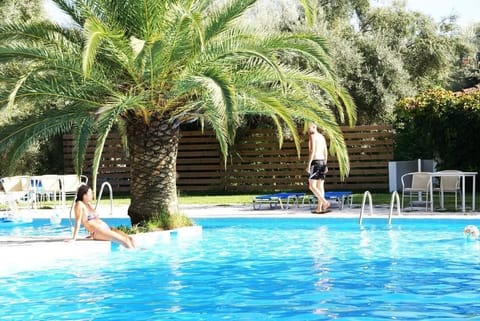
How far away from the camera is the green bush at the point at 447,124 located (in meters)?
18.7

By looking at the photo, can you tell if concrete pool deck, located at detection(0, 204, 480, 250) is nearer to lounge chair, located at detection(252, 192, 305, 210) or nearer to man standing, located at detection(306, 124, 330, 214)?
lounge chair, located at detection(252, 192, 305, 210)

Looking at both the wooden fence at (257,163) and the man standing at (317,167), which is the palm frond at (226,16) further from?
the wooden fence at (257,163)

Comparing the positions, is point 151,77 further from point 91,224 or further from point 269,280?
point 269,280

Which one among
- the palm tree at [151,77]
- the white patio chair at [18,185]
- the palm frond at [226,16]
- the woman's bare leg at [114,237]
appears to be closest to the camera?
the woman's bare leg at [114,237]

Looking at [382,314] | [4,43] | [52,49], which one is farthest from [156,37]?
[382,314]

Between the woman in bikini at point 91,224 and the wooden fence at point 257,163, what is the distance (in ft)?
37.2

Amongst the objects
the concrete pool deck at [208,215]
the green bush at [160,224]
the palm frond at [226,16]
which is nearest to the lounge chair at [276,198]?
the concrete pool deck at [208,215]

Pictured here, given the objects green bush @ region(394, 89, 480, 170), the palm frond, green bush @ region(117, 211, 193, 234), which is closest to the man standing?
green bush @ region(117, 211, 193, 234)

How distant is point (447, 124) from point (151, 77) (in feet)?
33.0

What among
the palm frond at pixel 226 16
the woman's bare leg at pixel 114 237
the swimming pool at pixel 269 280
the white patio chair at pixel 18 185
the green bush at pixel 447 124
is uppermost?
the palm frond at pixel 226 16

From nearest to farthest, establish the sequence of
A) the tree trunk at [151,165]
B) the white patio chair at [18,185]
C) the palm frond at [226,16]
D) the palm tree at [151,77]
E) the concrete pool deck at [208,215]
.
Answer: the concrete pool deck at [208,215]
the palm tree at [151,77]
the palm frond at [226,16]
the tree trunk at [151,165]
the white patio chair at [18,185]

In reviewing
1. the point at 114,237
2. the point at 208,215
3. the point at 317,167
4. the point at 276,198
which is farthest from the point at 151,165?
the point at 276,198

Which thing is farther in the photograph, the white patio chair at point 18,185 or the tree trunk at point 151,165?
the white patio chair at point 18,185

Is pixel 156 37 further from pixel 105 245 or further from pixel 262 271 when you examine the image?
pixel 262 271
